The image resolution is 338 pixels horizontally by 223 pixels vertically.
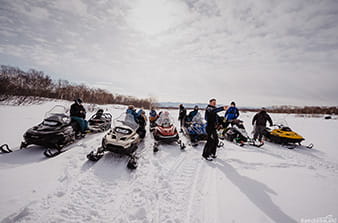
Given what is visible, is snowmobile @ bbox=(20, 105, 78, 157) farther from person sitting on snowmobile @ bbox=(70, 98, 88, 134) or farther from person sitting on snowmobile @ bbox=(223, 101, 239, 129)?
person sitting on snowmobile @ bbox=(223, 101, 239, 129)

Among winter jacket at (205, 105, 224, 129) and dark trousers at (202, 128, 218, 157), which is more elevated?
winter jacket at (205, 105, 224, 129)

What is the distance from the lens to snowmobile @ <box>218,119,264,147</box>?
627cm

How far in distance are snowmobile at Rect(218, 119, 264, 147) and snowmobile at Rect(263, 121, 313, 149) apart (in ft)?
4.47

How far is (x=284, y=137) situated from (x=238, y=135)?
251 cm

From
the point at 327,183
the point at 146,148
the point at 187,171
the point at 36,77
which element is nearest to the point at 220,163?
the point at 187,171

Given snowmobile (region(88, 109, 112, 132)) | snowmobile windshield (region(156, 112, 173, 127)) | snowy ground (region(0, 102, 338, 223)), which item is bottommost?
snowy ground (region(0, 102, 338, 223))

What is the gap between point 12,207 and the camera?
2.06 metres

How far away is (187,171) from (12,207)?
11.2ft

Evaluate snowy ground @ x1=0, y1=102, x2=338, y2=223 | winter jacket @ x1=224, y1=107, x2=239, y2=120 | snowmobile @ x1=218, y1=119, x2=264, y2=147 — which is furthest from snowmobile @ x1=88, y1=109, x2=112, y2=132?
winter jacket @ x1=224, y1=107, x2=239, y2=120

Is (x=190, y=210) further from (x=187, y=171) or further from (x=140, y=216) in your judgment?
(x=187, y=171)

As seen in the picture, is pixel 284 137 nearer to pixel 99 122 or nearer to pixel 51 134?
pixel 51 134

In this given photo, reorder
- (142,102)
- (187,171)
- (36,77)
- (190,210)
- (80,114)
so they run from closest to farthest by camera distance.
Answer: (190,210)
(187,171)
(80,114)
(36,77)
(142,102)

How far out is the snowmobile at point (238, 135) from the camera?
6.27 m

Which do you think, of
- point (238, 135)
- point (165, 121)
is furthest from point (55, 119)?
point (238, 135)
